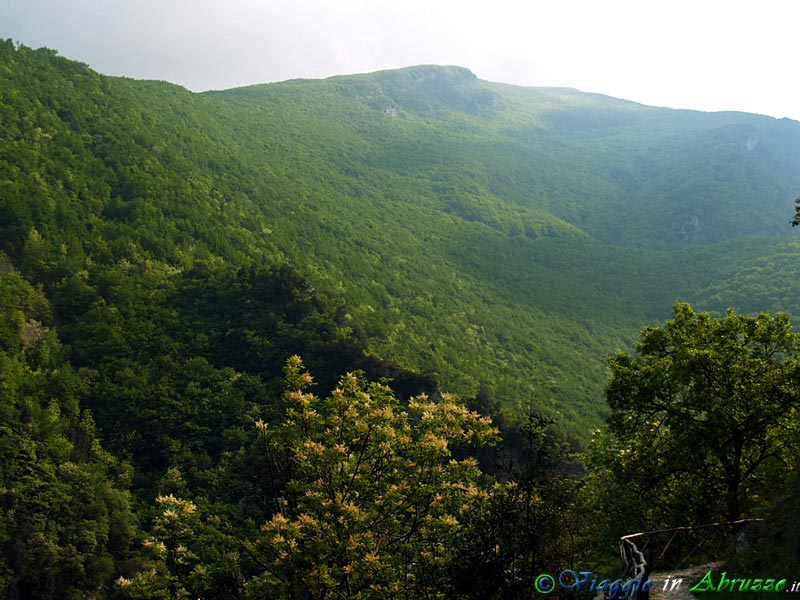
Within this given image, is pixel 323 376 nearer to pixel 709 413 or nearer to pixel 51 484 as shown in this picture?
pixel 51 484

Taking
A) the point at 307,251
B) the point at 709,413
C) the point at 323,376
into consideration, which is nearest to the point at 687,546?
the point at 709,413

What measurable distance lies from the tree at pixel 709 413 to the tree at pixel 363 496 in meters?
7.08

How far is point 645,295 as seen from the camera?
159 m

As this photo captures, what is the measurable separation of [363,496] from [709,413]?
13767 mm

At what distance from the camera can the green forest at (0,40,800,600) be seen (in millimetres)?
20781

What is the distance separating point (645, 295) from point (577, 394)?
64300 millimetres

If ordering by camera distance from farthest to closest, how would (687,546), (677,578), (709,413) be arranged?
(687,546)
(709,413)
(677,578)

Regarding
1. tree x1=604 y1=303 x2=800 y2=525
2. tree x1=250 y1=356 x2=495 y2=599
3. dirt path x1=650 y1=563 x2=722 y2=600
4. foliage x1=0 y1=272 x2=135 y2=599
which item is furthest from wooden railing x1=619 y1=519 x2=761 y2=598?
foliage x1=0 y1=272 x2=135 y2=599

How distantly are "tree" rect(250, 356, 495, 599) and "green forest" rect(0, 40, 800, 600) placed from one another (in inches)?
5.2

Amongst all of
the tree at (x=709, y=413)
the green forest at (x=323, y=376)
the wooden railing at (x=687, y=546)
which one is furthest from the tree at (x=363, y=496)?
the tree at (x=709, y=413)

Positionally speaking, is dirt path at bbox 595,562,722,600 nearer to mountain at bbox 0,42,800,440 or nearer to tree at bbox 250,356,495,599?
tree at bbox 250,356,495,599

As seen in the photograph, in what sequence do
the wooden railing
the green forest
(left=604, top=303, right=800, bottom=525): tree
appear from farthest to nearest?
(left=604, top=303, right=800, bottom=525): tree < the green forest < the wooden railing

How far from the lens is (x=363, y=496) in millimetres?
22719

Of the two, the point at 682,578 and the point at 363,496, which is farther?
the point at 363,496
